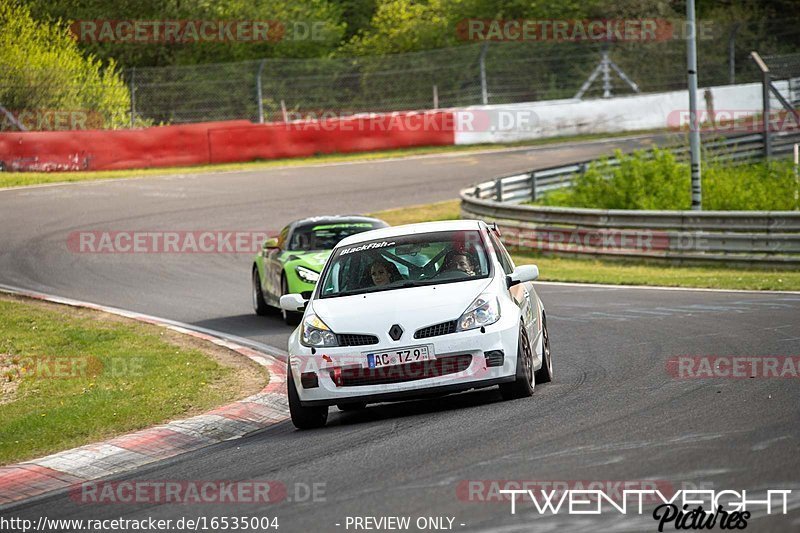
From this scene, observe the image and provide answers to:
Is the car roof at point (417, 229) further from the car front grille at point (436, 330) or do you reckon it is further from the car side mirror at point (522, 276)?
the car front grille at point (436, 330)

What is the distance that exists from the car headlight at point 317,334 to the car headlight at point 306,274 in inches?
237

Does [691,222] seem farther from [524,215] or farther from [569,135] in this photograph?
[569,135]

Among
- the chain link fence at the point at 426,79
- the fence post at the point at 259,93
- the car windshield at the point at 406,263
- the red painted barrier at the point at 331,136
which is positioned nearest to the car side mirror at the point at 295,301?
the car windshield at the point at 406,263

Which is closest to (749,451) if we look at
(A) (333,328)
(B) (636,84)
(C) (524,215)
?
(A) (333,328)

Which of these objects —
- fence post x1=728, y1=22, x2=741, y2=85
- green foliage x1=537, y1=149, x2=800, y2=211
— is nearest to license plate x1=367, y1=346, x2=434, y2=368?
green foliage x1=537, y1=149, x2=800, y2=211

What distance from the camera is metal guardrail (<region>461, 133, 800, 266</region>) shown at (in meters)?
20.7

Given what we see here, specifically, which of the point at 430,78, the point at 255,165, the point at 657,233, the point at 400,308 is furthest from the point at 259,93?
the point at 400,308

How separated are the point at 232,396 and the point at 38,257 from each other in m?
13.7

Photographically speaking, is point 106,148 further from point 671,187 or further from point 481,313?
point 481,313

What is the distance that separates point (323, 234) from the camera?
17.2 meters

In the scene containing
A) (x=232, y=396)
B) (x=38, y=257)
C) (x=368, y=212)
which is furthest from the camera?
(x=368, y=212)

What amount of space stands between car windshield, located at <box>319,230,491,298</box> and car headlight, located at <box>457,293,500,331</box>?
0.56 m

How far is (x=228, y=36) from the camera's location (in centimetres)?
5703

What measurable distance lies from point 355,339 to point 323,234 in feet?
25.2
